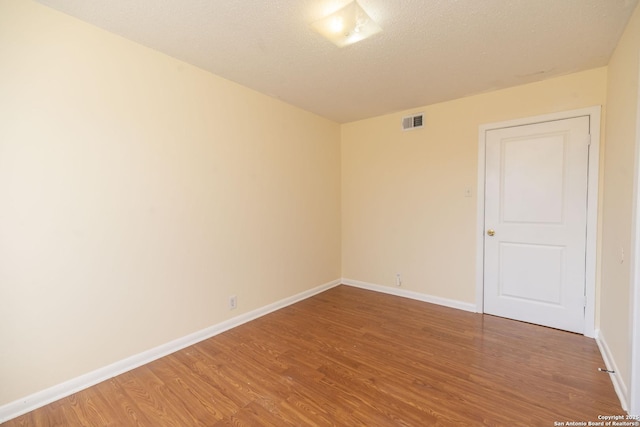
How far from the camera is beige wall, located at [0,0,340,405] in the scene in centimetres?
171

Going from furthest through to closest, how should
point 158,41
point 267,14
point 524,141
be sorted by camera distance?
point 524,141
point 158,41
point 267,14

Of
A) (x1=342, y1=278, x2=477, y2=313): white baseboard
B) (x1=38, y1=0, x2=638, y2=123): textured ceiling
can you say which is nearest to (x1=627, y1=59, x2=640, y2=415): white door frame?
(x1=38, y1=0, x2=638, y2=123): textured ceiling

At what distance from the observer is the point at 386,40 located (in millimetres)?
2113

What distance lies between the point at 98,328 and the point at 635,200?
3.55m

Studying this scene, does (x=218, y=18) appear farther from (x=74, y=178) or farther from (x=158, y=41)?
(x=74, y=178)

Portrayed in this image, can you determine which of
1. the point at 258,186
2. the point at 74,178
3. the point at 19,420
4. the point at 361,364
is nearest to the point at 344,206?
the point at 258,186

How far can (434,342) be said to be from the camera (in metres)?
2.56

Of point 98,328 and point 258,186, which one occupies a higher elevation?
point 258,186

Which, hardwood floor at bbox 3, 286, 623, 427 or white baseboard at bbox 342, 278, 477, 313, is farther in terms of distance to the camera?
white baseboard at bbox 342, 278, 477, 313

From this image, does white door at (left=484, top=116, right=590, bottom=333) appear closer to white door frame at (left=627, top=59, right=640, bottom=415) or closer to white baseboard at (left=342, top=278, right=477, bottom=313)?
white baseboard at (left=342, top=278, right=477, bottom=313)

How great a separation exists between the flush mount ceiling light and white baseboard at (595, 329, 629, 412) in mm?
2809

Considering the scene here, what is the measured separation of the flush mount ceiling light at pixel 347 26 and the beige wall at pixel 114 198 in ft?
4.12

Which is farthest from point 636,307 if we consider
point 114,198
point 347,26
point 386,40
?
point 114,198

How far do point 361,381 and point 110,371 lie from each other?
1.83 metres
